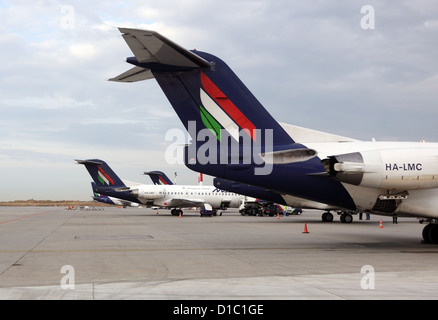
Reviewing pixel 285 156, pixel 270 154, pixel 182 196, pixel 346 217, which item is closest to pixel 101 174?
pixel 182 196

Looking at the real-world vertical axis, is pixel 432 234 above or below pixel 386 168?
below

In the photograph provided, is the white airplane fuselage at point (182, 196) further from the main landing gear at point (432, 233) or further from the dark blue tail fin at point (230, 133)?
the dark blue tail fin at point (230, 133)

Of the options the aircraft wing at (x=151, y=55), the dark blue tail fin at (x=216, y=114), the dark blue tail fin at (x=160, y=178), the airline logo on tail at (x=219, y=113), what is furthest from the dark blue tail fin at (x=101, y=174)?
the airline logo on tail at (x=219, y=113)

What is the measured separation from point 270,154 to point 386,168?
3.12 meters

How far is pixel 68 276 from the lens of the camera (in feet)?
28.6

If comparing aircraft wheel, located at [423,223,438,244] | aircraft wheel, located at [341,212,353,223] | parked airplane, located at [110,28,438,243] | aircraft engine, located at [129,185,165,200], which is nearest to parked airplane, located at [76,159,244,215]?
aircraft engine, located at [129,185,165,200]

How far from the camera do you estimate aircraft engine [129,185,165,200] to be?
44.1 m

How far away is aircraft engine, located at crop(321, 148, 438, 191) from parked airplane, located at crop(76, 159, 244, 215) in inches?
1243

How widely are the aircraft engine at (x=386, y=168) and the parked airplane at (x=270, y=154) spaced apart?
26 millimetres

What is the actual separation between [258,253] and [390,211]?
13.5ft

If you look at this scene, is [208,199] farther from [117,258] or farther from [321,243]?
[117,258]

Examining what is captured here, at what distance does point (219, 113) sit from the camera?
1294 cm

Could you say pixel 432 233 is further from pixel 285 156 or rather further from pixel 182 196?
pixel 182 196
